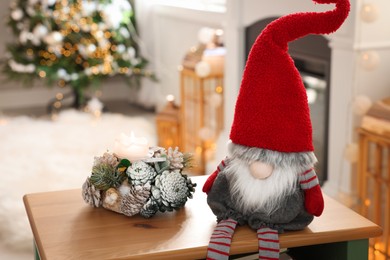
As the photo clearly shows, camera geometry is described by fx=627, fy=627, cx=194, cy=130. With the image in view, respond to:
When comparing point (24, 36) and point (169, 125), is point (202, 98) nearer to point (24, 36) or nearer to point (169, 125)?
point (169, 125)

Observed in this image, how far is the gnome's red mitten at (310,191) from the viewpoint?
128cm

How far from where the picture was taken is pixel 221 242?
4.06 feet

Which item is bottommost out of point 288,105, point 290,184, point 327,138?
point 327,138

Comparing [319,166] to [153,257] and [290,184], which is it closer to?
[290,184]

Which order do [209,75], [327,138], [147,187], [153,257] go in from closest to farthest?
[153,257]
[147,187]
[327,138]
[209,75]

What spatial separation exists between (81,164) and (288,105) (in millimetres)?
2359

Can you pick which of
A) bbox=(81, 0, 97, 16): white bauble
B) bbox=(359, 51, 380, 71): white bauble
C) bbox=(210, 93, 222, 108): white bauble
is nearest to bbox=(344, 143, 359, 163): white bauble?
bbox=(359, 51, 380, 71): white bauble

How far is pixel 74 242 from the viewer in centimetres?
125

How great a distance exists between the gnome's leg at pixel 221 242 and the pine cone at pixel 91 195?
11.5 inches

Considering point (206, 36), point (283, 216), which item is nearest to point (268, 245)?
point (283, 216)

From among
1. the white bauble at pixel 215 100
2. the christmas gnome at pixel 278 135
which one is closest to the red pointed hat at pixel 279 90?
the christmas gnome at pixel 278 135

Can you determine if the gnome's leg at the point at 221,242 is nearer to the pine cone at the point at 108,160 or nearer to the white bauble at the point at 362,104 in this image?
the pine cone at the point at 108,160

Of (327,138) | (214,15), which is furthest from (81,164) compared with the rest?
(327,138)

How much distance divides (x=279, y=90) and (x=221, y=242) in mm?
328
